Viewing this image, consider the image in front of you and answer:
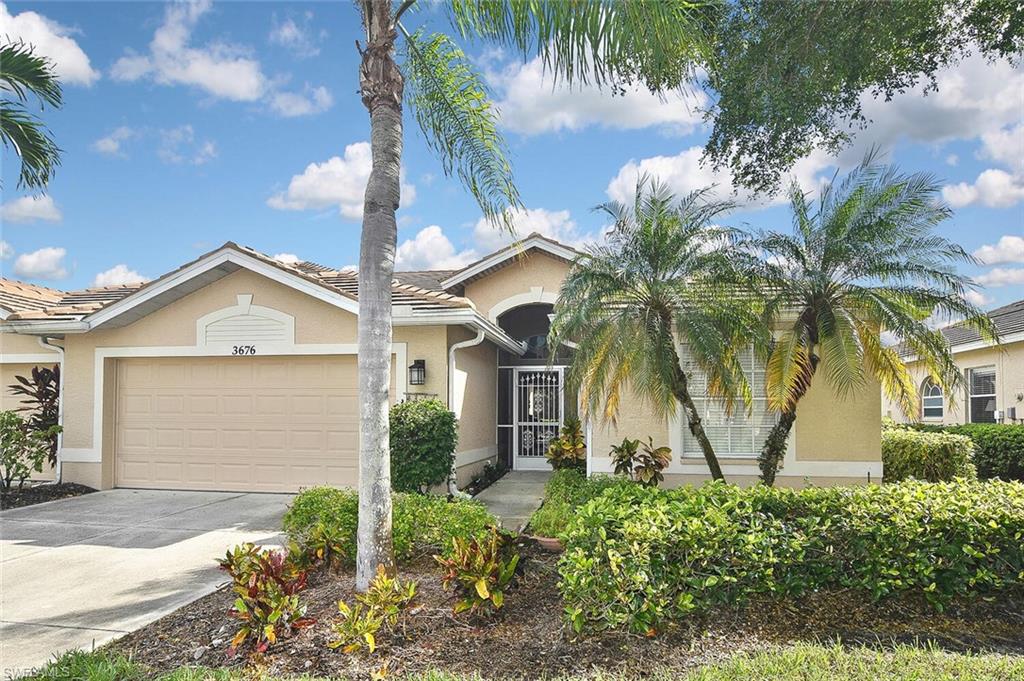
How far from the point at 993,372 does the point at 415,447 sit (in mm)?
17061

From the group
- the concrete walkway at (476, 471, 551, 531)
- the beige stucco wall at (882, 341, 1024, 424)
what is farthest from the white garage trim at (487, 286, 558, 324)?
the beige stucco wall at (882, 341, 1024, 424)

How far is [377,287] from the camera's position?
599cm

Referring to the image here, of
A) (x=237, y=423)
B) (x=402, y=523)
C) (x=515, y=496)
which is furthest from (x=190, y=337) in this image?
(x=402, y=523)

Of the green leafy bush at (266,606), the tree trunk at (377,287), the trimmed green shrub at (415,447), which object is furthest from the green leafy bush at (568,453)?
the green leafy bush at (266,606)

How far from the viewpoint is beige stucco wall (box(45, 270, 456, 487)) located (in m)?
12.0

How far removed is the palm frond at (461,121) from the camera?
7.85 m

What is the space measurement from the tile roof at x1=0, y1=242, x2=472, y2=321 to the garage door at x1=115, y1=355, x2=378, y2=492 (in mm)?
1443

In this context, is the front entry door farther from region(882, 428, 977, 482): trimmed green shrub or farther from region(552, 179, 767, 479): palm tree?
region(882, 428, 977, 482): trimmed green shrub

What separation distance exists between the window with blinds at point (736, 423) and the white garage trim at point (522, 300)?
5.95m

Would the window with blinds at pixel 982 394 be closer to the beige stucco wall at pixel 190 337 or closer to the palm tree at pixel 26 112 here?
the beige stucco wall at pixel 190 337

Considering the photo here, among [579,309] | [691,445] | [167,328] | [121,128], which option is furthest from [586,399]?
[121,128]

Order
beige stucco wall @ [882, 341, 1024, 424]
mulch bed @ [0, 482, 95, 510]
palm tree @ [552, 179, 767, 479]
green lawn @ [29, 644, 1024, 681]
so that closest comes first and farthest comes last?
1. green lawn @ [29, 644, 1024, 681]
2. palm tree @ [552, 179, 767, 479]
3. mulch bed @ [0, 482, 95, 510]
4. beige stucco wall @ [882, 341, 1024, 424]

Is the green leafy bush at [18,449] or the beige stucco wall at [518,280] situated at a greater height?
the beige stucco wall at [518,280]

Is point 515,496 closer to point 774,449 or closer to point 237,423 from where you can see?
point 774,449
